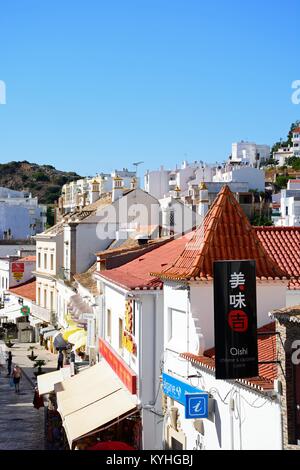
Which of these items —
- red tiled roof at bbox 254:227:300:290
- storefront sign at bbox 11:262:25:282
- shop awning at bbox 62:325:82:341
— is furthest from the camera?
storefront sign at bbox 11:262:25:282

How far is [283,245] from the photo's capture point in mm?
21703

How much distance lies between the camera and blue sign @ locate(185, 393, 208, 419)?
14930mm

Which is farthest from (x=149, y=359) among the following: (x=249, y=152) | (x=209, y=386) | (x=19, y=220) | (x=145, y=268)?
(x=249, y=152)

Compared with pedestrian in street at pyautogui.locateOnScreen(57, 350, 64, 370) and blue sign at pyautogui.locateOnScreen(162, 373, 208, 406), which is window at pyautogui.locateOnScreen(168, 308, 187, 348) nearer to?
blue sign at pyautogui.locateOnScreen(162, 373, 208, 406)

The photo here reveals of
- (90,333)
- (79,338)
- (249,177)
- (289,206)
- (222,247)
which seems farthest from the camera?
(249,177)

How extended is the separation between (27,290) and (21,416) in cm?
3084

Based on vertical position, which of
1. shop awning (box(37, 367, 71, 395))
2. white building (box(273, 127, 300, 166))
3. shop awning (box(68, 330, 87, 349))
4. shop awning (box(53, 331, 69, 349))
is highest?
white building (box(273, 127, 300, 166))

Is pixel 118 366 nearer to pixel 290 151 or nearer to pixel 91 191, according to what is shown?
pixel 91 191

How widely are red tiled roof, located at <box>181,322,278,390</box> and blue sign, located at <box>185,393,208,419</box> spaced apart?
23.1 inches

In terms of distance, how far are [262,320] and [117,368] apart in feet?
23.6

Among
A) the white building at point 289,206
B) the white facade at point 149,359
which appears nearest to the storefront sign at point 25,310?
the white facade at point 149,359

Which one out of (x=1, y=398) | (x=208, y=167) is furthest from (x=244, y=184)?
(x=1, y=398)

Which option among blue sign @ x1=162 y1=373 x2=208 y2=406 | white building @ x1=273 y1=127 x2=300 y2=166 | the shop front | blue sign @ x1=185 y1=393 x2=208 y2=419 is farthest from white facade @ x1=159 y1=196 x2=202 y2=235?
white building @ x1=273 y1=127 x2=300 y2=166

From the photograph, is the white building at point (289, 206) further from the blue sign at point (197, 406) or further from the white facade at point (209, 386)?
the blue sign at point (197, 406)
